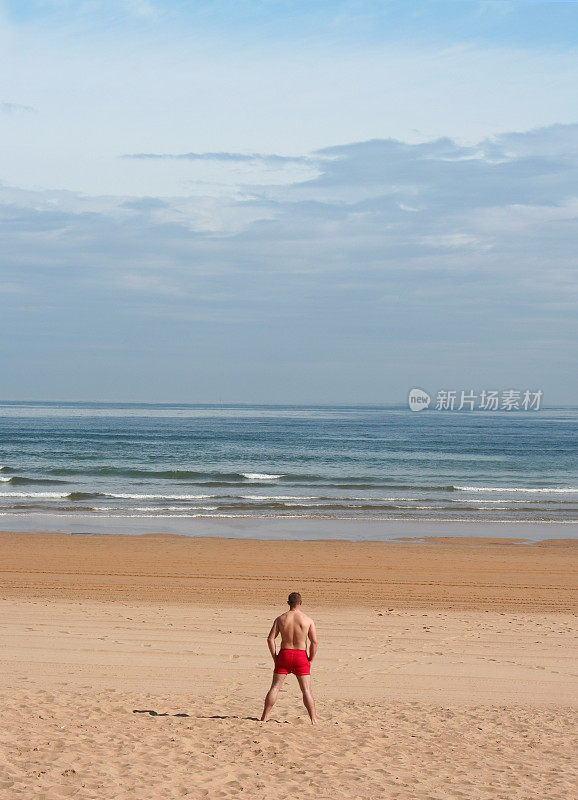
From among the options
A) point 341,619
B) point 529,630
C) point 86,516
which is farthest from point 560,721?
point 86,516

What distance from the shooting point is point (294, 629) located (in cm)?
691

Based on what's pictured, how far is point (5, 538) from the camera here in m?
19.3

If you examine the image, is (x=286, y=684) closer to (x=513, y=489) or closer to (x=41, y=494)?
(x=41, y=494)

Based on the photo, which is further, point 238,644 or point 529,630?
point 529,630

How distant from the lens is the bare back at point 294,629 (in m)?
6.91

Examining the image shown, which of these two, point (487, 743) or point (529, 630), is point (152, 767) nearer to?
point (487, 743)

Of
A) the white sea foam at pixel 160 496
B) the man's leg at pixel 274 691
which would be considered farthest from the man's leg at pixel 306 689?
the white sea foam at pixel 160 496

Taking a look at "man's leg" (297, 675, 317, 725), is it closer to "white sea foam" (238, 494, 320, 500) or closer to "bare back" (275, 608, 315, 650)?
"bare back" (275, 608, 315, 650)

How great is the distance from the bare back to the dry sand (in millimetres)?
848

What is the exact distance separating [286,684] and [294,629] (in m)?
2.23

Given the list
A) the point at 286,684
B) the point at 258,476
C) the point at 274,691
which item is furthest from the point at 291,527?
the point at 274,691

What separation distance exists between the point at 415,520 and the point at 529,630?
12600 millimetres

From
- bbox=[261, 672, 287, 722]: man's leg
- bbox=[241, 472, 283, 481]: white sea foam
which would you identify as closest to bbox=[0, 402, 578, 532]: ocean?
bbox=[241, 472, 283, 481]: white sea foam

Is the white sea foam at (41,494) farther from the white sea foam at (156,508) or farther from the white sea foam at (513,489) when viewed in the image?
the white sea foam at (513,489)
